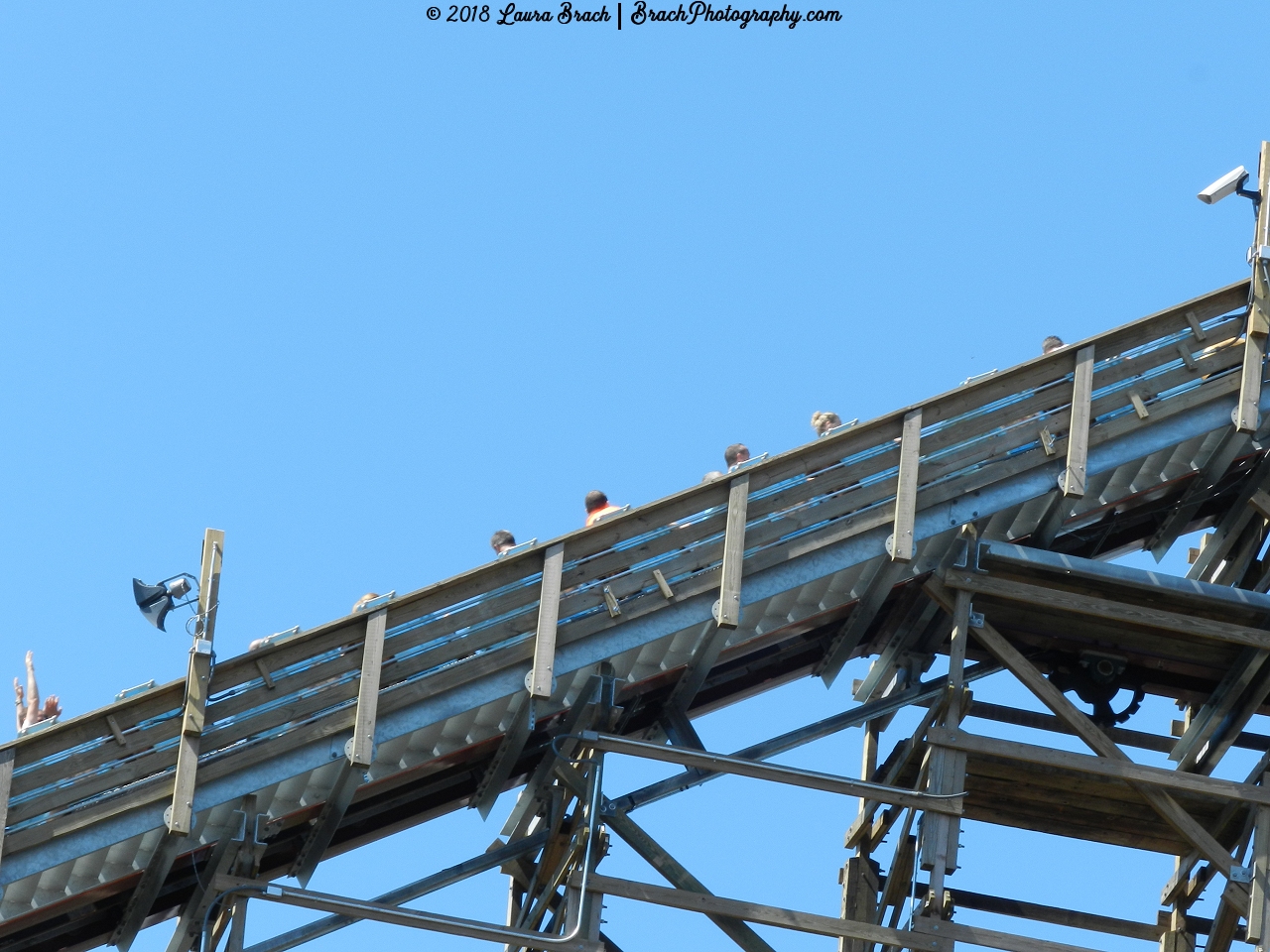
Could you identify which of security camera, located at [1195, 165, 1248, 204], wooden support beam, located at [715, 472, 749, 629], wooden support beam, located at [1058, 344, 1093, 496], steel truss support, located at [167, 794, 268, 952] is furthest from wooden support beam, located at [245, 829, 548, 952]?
security camera, located at [1195, 165, 1248, 204]

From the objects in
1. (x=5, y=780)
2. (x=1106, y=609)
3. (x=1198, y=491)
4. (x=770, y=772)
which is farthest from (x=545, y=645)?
(x=1198, y=491)

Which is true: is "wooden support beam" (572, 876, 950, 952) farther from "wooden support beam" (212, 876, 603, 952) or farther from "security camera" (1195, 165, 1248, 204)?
"security camera" (1195, 165, 1248, 204)

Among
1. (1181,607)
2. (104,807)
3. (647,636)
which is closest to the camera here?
(104,807)

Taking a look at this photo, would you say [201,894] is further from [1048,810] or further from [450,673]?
[1048,810]

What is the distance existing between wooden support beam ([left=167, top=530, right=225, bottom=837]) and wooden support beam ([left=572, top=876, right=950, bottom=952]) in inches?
123

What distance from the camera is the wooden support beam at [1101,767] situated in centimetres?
1878

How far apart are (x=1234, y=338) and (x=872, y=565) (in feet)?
12.0

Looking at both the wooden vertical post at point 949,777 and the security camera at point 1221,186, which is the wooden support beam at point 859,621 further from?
the security camera at point 1221,186

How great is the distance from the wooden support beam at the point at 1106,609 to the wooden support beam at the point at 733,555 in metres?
1.93

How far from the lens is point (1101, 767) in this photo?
19.0m

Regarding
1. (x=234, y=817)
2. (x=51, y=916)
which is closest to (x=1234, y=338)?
(x=234, y=817)

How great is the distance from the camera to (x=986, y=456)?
19.2 meters

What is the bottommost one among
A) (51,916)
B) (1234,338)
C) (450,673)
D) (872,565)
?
(51,916)

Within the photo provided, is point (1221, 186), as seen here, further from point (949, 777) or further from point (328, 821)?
point (328, 821)
